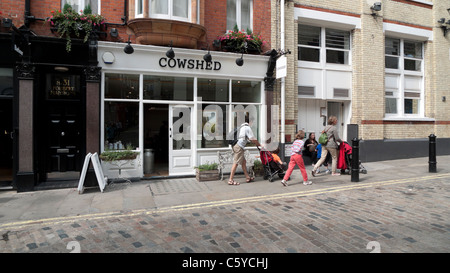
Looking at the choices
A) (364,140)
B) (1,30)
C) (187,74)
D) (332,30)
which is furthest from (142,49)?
(364,140)

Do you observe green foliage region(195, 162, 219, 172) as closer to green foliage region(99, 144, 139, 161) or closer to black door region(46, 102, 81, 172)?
green foliage region(99, 144, 139, 161)

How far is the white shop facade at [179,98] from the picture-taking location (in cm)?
830

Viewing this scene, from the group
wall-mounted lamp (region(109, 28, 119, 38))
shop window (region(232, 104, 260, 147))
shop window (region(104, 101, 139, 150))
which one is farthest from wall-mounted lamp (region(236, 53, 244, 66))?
wall-mounted lamp (region(109, 28, 119, 38))

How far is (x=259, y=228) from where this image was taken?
4543mm

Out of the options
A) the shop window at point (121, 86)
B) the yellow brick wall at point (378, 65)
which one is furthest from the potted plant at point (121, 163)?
the yellow brick wall at point (378, 65)

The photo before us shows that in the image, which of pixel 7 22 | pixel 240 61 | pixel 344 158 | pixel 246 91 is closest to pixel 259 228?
pixel 344 158

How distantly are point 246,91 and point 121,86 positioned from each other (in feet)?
13.7

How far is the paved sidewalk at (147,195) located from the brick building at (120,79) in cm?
75

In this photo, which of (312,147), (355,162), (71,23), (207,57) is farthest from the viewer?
(312,147)

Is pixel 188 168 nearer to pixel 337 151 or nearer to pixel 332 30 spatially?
pixel 337 151

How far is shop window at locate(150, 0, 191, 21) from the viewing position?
326 inches

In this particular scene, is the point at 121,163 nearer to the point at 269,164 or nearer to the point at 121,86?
the point at 121,86

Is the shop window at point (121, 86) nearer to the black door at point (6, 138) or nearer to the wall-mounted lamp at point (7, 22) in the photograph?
the wall-mounted lamp at point (7, 22)

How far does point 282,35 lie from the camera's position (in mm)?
9906
